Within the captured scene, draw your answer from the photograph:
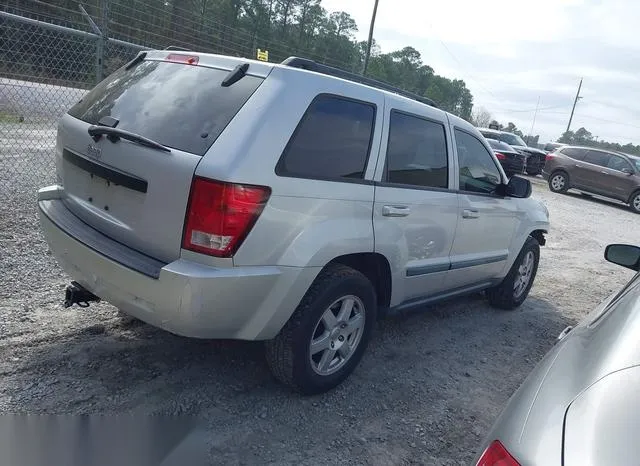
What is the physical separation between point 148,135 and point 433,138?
2.15 meters

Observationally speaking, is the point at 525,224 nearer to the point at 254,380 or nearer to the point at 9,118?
the point at 254,380

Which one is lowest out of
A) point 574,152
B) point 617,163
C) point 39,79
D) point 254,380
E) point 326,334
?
point 254,380

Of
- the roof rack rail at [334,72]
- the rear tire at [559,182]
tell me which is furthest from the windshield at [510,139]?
the roof rack rail at [334,72]

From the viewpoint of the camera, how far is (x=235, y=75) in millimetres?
2832

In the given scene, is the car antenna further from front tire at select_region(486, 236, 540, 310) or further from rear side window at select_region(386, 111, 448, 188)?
front tire at select_region(486, 236, 540, 310)

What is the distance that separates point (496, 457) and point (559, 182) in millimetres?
18818

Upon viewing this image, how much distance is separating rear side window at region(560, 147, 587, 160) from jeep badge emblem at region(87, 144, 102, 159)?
60.1ft

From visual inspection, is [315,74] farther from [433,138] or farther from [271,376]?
[271,376]

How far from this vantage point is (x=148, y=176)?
2637mm

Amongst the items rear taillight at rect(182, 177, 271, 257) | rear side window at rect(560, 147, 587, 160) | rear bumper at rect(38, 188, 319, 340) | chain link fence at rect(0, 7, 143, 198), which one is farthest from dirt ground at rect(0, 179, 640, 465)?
rear side window at rect(560, 147, 587, 160)

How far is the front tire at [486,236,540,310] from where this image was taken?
209 inches

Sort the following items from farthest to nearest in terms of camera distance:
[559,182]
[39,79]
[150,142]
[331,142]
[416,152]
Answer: [559,182] → [39,79] → [416,152] → [331,142] → [150,142]

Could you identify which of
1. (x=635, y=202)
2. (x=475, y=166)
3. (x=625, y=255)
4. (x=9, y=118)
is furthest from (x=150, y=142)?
(x=635, y=202)

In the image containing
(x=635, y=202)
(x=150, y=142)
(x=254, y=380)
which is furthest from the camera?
(x=635, y=202)
